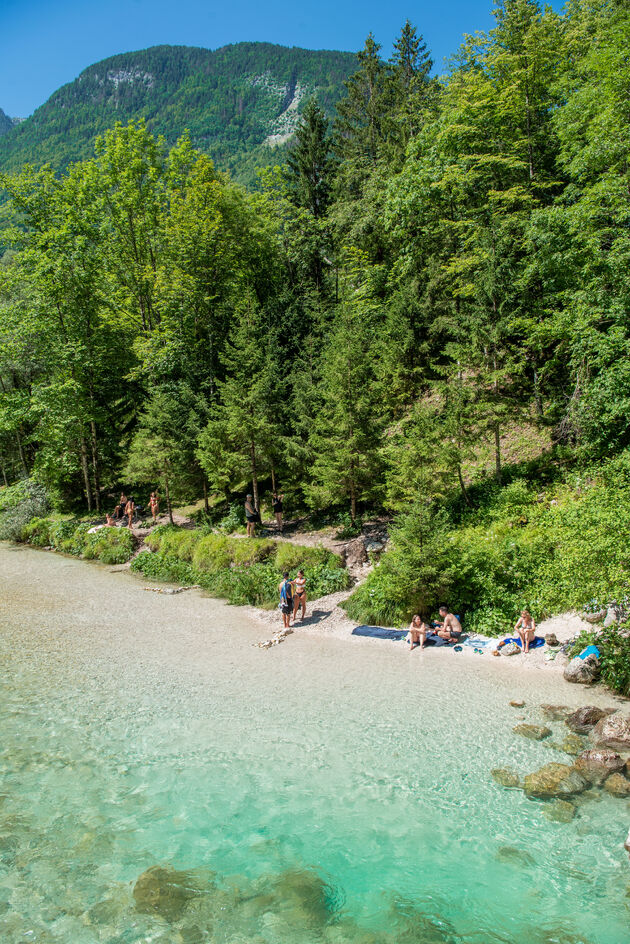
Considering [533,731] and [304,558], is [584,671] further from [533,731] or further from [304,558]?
[304,558]

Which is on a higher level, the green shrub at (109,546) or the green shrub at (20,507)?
the green shrub at (20,507)

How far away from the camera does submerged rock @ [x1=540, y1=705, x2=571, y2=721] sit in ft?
30.7

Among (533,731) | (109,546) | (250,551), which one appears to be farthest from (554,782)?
(109,546)

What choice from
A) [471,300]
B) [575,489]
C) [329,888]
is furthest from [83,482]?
[329,888]

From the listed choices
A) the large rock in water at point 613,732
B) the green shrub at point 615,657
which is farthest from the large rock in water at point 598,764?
the green shrub at point 615,657

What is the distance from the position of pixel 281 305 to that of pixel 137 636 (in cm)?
1865

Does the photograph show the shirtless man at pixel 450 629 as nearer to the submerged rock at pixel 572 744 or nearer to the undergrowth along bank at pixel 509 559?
the undergrowth along bank at pixel 509 559

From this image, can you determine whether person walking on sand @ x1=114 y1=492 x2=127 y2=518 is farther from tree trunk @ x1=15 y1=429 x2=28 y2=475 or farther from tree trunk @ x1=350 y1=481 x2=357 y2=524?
tree trunk @ x1=350 y1=481 x2=357 y2=524

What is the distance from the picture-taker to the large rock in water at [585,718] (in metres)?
8.95

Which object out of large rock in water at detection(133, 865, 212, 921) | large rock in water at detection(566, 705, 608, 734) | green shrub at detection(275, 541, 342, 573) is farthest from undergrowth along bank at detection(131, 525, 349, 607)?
large rock in water at detection(133, 865, 212, 921)

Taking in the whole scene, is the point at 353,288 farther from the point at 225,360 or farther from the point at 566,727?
the point at 566,727

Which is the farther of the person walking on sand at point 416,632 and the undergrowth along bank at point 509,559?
the person walking on sand at point 416,632

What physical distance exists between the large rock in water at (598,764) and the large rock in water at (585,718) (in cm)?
74

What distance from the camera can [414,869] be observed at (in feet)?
21.4
